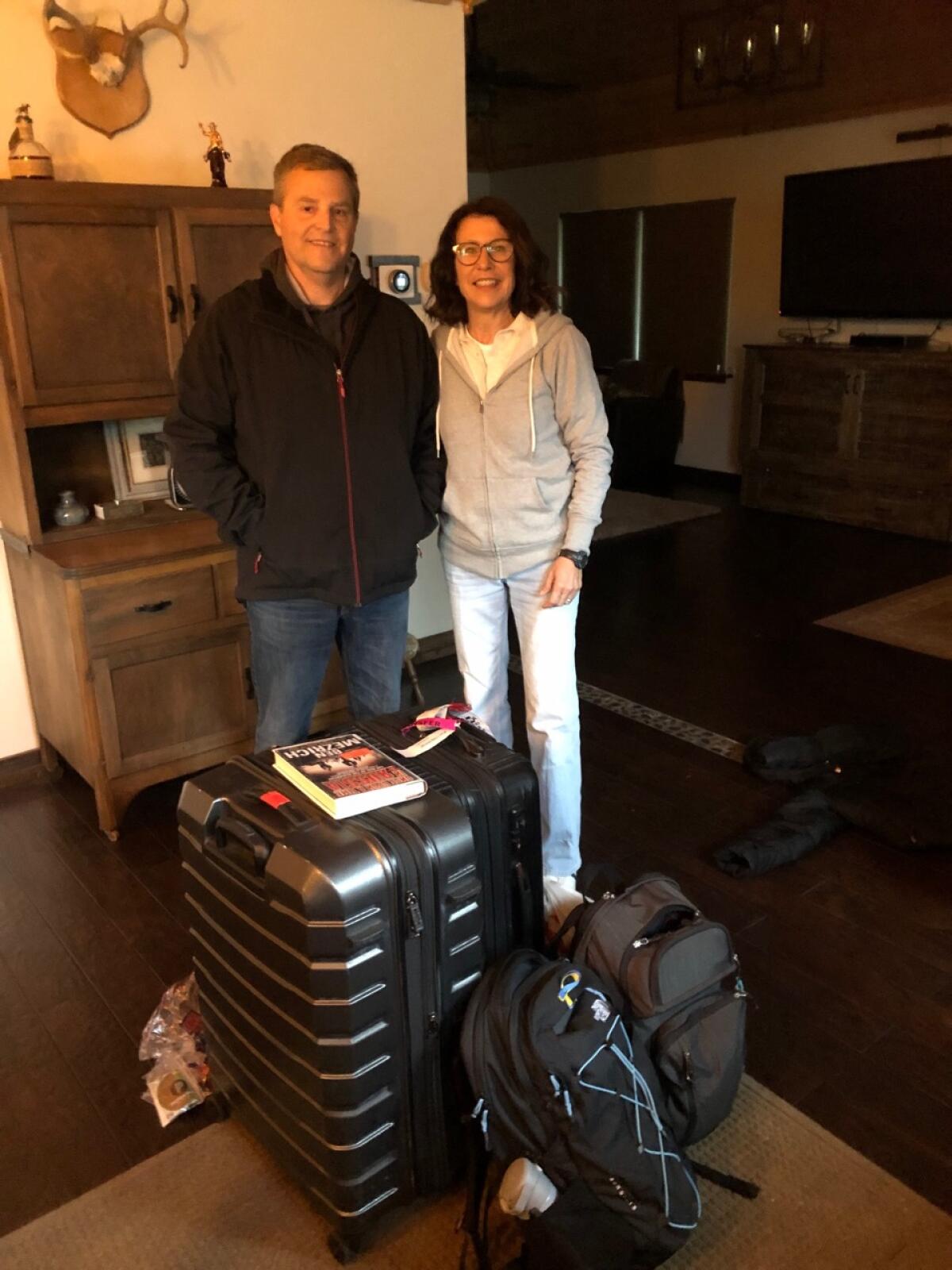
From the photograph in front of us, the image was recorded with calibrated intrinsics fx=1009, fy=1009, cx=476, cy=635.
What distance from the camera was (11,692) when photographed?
289 centimetres

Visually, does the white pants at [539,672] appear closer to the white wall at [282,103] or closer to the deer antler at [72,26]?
the white wall at [282,103]

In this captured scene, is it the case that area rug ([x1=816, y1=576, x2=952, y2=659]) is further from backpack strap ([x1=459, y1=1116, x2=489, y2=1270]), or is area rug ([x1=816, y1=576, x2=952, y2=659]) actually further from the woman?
backpack strap ([x1=459, y1=1116, x2=489, y2=1270])

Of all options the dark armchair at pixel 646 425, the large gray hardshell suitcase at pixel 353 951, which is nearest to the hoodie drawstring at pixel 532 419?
the large gray hardshell suitcase at pixel 353 951

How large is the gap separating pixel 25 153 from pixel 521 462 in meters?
1.52

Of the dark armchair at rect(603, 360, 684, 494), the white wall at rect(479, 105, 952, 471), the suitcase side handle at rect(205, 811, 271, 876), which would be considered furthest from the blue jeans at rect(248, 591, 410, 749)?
the dark armchair at rect(603, 360, 684, 494)

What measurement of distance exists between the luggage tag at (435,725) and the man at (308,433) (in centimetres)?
37

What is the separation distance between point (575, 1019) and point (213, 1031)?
0.63 metres

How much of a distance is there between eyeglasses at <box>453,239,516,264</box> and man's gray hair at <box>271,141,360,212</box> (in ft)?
0.72

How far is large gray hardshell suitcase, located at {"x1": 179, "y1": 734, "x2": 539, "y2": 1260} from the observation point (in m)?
1.31

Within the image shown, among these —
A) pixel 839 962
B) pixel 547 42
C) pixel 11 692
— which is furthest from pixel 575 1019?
pixel 547 42

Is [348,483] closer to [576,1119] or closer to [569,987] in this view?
[569,987]

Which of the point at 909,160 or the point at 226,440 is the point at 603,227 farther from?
the point at 226,440

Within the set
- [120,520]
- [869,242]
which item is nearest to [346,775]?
[120,520]

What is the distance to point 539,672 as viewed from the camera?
2066 mm
